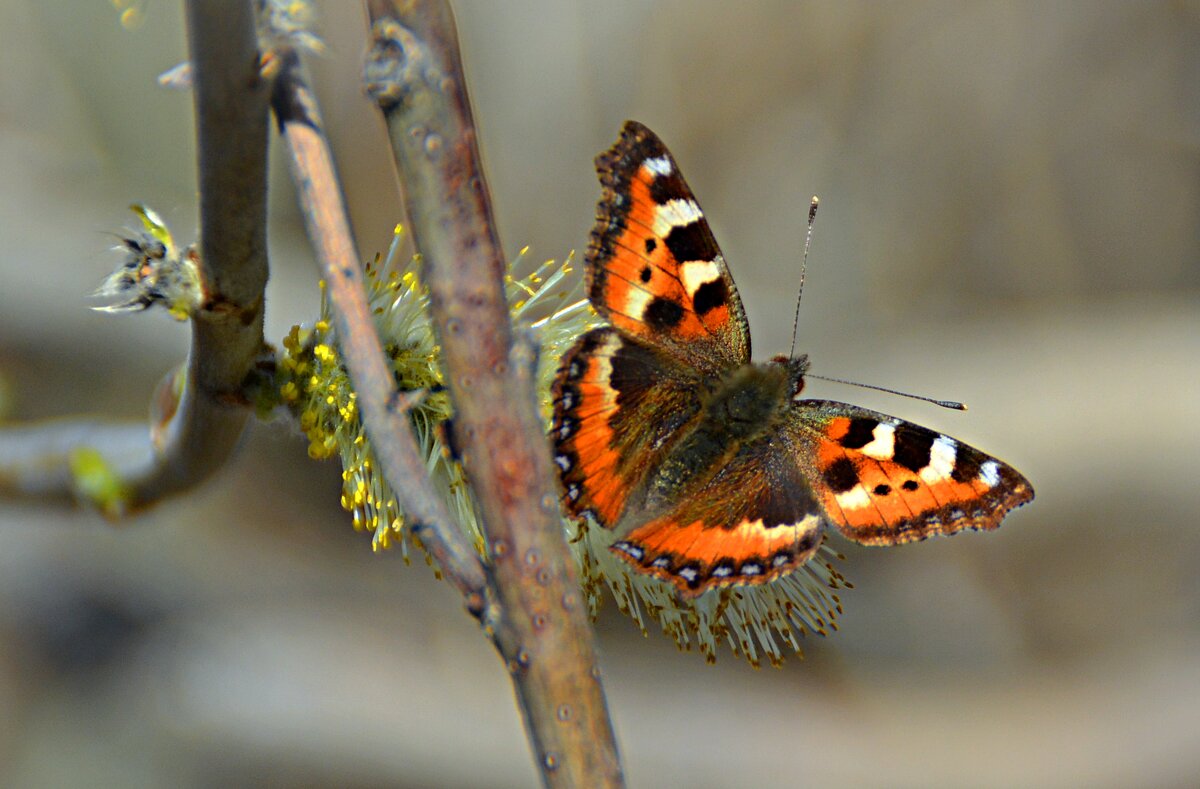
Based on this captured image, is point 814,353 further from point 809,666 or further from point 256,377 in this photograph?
point 256,377

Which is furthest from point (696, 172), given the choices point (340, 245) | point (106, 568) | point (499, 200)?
point (340, 245)

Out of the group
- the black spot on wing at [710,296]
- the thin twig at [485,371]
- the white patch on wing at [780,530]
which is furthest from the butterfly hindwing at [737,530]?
the thin twig at [485,371]

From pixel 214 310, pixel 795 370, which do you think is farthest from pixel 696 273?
pixel 214 310

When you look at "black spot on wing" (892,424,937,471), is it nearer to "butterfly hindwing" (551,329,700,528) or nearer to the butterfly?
the butterfly

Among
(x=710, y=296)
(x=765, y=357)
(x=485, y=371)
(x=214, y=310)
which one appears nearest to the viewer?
(x=485, y=371)

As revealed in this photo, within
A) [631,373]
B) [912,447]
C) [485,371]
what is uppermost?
[631,373]

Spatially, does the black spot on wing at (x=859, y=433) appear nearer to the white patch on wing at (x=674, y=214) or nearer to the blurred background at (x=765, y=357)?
the white patch on wing at (x=674, y=214)

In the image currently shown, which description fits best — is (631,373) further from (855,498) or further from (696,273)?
(855,498)
